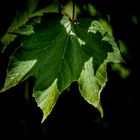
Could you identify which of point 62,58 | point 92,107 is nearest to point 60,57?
point 62,58

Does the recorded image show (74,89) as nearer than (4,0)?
No

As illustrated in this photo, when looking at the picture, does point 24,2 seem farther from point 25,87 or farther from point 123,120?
point 123,120

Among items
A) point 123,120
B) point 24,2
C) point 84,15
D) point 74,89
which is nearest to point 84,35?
point 84,15

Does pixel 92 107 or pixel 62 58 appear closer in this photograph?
pixel 62 58

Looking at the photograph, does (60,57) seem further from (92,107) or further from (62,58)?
(92,107)

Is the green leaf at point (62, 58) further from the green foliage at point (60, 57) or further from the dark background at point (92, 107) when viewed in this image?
the dark background at point (92, 107)

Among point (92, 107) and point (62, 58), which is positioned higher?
point (62, 58)
